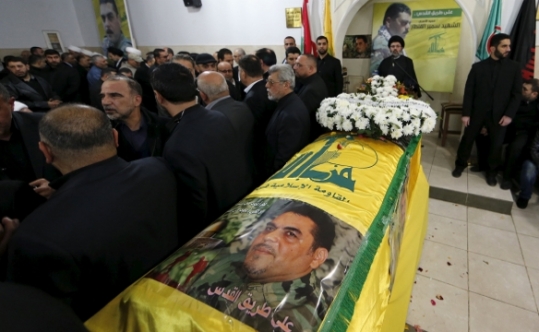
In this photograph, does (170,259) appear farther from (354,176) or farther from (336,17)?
(336,17)

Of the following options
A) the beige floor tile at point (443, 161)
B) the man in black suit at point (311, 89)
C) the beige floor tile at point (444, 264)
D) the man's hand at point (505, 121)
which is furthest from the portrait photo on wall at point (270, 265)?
the beige floor tile at point (443, 161)

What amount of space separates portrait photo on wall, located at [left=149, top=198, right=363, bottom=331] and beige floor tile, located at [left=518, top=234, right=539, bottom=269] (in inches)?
87.2

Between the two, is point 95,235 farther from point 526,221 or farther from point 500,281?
point 526,221

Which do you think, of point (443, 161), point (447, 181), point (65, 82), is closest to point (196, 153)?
point (447, 181)

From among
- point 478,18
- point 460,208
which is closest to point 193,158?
point 460,208

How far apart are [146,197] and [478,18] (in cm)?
516

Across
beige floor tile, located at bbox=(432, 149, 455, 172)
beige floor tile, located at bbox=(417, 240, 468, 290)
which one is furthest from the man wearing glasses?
beige floor tile, located at bbox=(417, 240, 468, 290)

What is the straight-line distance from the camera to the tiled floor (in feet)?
6.58

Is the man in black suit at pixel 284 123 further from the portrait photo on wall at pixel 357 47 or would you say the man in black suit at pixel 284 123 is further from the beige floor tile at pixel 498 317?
the portrait photo on wall at pixel 357 47

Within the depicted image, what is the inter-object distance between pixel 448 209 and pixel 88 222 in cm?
347

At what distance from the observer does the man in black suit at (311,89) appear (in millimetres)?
2887

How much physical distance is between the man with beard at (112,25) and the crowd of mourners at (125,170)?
723 centimetres

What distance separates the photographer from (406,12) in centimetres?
517

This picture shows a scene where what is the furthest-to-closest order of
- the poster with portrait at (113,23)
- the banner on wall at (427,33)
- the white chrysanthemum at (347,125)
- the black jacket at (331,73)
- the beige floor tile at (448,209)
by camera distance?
1. the poster with portrait at (113,23)
2. the banner on wall at (427,33)
3. the black jacket at (331,73)
4. the beige floor tile at (448,209)
5. the white chrysanthemum at (347,125)
